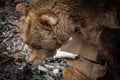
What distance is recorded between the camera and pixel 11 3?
541cm

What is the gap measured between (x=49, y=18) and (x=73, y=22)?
19 cm

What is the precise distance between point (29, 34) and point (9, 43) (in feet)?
6.44

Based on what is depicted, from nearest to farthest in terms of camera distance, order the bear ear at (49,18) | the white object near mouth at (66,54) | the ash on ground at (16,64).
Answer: the bear ear at (49,18)
the white object near mouth at (66,54)
the ash on ground at (16,64)

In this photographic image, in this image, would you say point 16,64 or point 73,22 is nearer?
point 73,22

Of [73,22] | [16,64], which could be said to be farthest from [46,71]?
Result: [73,22]

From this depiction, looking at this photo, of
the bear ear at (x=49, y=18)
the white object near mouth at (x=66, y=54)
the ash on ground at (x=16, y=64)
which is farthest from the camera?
the ash on ground at (x=16, y=64)

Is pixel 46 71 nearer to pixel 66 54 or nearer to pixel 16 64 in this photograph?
pixel 16 64

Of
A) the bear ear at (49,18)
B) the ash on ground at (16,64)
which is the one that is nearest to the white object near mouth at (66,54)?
the ash on ground at (16,64)

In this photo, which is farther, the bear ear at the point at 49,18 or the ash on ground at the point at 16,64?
the ash on ground at the point at 16,64

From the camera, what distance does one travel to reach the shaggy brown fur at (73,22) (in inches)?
70.7

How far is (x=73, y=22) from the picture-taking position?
186 centimetres

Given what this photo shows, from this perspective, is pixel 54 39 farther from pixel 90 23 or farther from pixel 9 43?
pixel 9 43

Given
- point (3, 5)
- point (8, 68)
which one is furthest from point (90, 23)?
point (3, 5)

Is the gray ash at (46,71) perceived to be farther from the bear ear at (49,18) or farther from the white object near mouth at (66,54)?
the bear ear at (49,18)
